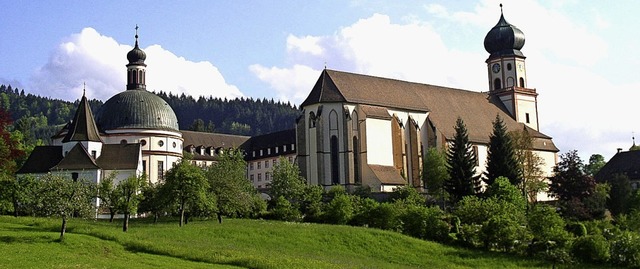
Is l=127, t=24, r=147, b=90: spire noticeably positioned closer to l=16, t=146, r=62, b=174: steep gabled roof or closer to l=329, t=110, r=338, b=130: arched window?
l=16, t=146, r=62, b=174: steep gabled roof

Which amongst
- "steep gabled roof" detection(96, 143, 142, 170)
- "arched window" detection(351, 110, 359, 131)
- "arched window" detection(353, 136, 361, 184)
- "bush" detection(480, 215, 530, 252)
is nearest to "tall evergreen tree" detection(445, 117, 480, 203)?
"arched window" detection(353, 136, 361, 184)

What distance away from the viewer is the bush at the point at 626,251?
4972 centimetres

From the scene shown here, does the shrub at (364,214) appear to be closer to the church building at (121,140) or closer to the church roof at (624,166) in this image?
the church building at (121,140)

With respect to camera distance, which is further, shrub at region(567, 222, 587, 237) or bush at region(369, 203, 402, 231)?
shrub at region(567, 222, 587, 237)

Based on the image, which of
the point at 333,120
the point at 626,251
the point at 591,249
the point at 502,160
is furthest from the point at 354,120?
the point at 626,251

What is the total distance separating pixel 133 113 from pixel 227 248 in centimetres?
4999

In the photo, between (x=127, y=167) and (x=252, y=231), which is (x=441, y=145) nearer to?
(x=127, y=167)

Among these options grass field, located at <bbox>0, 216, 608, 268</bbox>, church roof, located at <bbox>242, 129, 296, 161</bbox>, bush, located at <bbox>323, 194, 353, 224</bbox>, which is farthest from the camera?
church roof, located at <bbox>242, 129, 296, 161</bbox>

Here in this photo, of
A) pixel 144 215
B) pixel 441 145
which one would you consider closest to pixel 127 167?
pixel 144 215

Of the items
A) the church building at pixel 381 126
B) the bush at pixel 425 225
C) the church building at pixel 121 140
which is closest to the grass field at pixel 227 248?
the bush at pixel 425 225

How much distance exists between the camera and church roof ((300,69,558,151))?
86250 millimetres

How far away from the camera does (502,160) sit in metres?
77.8

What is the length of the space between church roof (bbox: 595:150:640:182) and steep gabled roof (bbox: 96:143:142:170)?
6286 centimetres

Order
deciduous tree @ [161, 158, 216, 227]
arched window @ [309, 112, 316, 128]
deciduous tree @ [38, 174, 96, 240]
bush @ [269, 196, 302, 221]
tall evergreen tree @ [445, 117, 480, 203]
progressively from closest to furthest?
deciduous tree @ [38, 174, 96, 240]
deciduous tree @ [161, 158, 216, 227]
bush @ [269, 196, 302, 221]
tall evergreen tree @ [445, 117, 480, 203]
arched window @ [309, 112, 316, 128]
